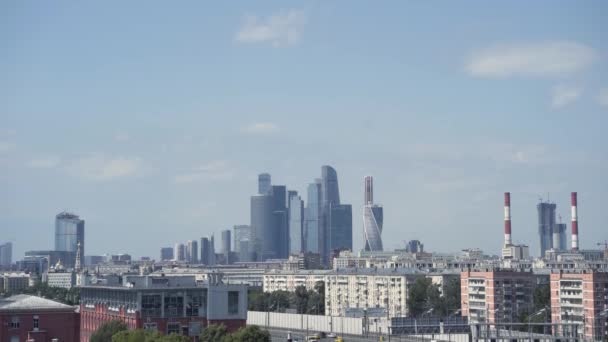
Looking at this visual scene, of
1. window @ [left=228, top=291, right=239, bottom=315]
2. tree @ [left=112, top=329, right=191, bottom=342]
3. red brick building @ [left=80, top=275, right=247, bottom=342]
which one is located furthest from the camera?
window @ [left=228, top=291, right=239, bottom=315]

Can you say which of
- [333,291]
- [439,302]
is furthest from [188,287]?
[333,291]

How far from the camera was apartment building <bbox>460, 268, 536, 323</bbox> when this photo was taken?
115 metres

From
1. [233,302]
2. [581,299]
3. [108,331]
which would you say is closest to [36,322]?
[108,331]

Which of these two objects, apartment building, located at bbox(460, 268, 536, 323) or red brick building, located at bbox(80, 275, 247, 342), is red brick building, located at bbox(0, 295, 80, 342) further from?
apartment building, located at bbox(460, 268, 536, 323)

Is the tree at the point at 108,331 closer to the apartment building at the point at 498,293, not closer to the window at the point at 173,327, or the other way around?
the window at the point at 173,327

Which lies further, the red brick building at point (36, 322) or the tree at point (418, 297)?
the tree at point (418, 297)

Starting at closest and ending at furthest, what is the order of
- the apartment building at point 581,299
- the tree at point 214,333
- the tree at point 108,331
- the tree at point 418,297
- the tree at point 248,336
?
1. the tree at point 248,336
2. the tree at point 214,333
3. the tree at point 108,331
4. the apartment building at point 581,299
5. the tree at point 418,297

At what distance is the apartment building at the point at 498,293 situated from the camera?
114750mm

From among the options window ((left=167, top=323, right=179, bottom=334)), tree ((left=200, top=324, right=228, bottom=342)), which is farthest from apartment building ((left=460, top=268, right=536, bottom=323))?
tree ((left=200, top=324, right=228, bottom=342))

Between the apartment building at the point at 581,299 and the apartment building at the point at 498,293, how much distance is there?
27.6 ft

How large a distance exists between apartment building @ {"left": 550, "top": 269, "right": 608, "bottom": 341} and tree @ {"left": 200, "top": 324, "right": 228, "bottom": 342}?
43.3 metres

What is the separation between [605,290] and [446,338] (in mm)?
30351

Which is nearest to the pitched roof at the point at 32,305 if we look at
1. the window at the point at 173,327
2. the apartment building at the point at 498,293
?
the window at the point at 173,327

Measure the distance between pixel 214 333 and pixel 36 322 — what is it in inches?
432
